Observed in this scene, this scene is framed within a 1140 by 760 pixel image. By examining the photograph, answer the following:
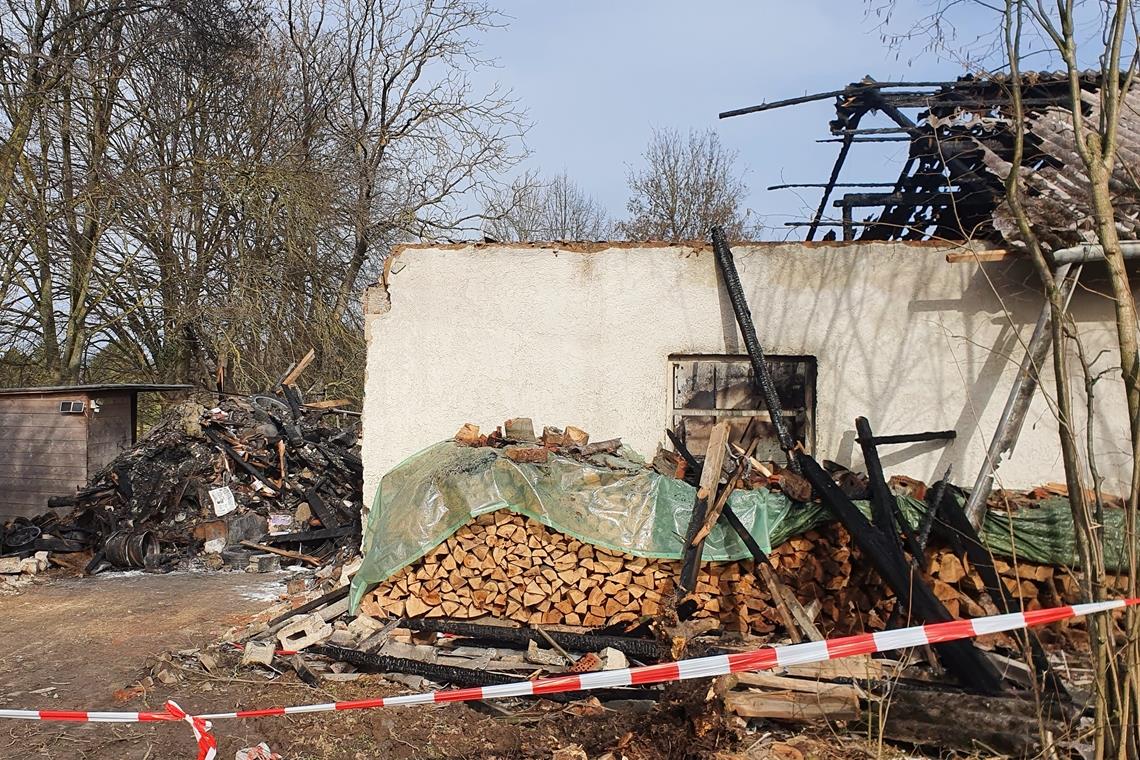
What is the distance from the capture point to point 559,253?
7926 millimetres

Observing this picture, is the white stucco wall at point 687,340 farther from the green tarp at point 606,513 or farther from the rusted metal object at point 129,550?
the rusted metal object at point 129,550

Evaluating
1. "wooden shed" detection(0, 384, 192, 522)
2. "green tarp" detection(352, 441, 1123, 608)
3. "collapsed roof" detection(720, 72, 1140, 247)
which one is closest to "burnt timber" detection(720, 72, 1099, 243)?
"collapsed roof" detection(720, 72, 1140, 247)

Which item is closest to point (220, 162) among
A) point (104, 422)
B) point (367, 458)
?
point (104, 422)

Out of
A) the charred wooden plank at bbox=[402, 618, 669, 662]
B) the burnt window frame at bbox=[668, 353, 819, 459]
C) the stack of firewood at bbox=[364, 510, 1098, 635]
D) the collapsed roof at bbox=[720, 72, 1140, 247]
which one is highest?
the collapsed roof at bbox=[720, 72, 1140, 247]

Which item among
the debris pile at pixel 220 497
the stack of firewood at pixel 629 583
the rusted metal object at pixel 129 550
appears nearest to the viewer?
the stack of firewood at pixel 629 583

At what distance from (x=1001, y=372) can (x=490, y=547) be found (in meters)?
4.79

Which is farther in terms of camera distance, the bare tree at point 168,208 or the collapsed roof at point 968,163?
the bare tree at point 168,208

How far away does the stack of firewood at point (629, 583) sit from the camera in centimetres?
645

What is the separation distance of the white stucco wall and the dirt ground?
243 cm

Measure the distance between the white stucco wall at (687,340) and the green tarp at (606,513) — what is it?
1.02 metres

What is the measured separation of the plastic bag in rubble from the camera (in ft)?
21.5

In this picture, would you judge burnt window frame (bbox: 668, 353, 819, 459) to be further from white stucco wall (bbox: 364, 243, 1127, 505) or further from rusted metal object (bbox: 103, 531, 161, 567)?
rusted metal object (bbox: 103, 531, 161, 567)

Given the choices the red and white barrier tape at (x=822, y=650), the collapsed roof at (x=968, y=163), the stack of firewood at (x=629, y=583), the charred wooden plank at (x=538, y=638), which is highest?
the collapsed roof at (x=968, y=163)

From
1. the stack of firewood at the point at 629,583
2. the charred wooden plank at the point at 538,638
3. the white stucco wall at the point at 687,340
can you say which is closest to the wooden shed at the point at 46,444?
the white stucco wall at the point at 687,340
